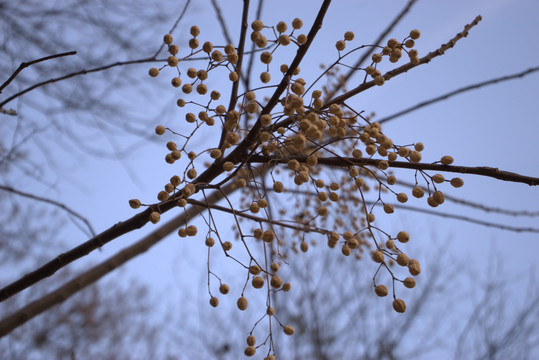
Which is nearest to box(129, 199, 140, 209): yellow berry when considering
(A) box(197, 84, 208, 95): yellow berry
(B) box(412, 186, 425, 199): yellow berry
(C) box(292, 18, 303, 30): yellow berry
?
(A) box(197, 84, 208, 95): yellow berry

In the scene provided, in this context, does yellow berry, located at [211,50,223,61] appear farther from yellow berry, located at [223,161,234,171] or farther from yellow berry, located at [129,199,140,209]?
yellow berry, located at [129,199,140,209]

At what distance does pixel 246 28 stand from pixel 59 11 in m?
2.36

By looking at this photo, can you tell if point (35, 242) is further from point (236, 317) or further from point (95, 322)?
point (95, 322)

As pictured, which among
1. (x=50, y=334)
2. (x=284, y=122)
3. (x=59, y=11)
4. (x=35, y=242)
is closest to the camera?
(x=284, y=122)

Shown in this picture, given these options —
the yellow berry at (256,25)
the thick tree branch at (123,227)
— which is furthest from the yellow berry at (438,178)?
the yellow berry at (256,25)

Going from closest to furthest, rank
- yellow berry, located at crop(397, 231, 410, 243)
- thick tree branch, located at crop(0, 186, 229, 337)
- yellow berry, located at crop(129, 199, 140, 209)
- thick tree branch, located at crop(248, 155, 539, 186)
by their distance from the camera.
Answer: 1. thick tree branch, located at crop(248, 155, 539, 186)
2. yellow berry, located at crop(129, 199, 140, 209)
3. yellow berry, located at crop(397, 231, 410, 243)
4. thick tree branch, located at crop(0, 186, 229, 337)

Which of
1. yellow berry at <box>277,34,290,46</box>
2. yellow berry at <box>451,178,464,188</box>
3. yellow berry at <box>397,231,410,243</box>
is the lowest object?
yellow berry at <box>397,231,410,243</box>

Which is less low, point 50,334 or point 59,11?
point 59,11

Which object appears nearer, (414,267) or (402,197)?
(414,267)

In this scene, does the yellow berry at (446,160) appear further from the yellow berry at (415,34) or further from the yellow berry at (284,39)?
the yellow berry at (284,39)

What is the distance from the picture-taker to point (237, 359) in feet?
20.3

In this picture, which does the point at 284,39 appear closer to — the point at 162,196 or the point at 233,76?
the point at 233,76

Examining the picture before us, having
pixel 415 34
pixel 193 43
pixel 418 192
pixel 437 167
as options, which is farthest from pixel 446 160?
pixel 193 43

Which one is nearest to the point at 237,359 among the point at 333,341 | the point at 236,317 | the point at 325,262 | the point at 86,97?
the point at 236,317
